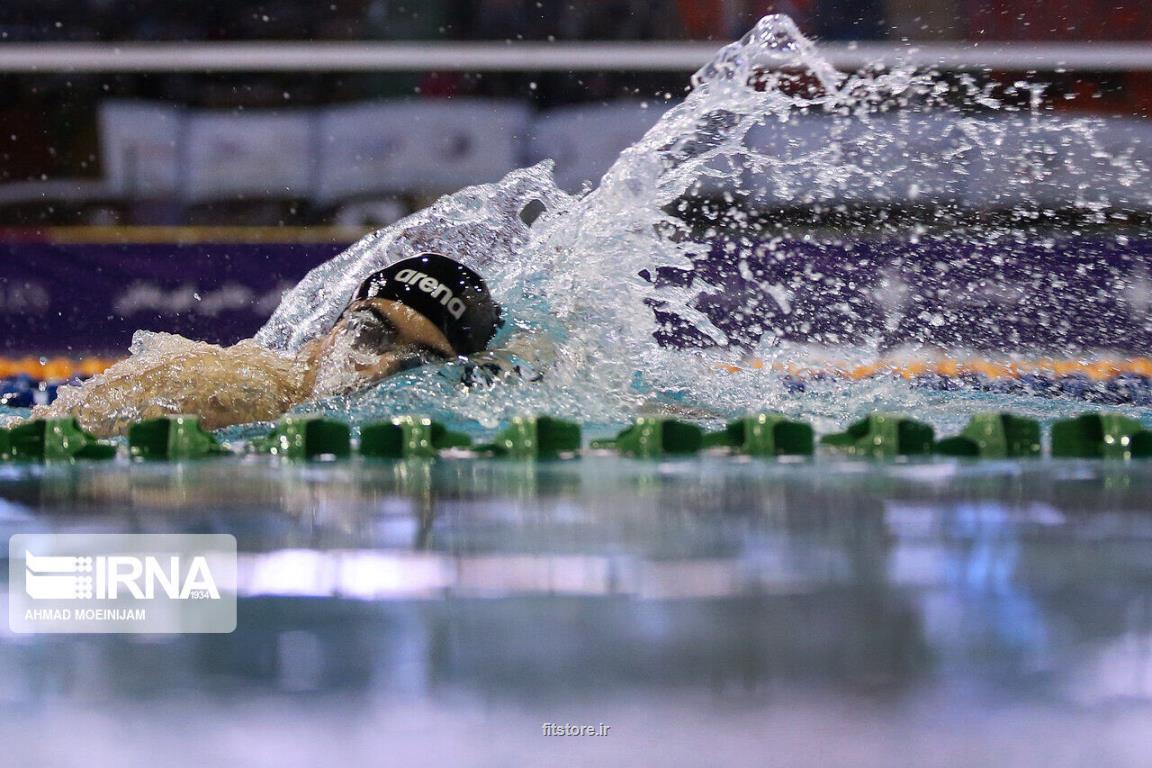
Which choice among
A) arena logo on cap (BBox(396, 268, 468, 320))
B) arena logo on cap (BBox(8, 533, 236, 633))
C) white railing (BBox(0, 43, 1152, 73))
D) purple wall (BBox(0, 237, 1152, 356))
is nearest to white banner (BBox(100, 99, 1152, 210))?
white railing (BBox(0, 43, 1152, 73))

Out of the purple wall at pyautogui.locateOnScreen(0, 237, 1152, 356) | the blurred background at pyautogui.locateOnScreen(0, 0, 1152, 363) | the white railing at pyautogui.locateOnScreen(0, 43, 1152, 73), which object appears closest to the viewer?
the purple wall at pyautogui.locateOnScreen(0, 237, 1152, 356)

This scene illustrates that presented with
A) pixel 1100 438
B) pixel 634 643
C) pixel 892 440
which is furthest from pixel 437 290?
pixel 634 643

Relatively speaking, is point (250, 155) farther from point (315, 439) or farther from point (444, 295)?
point (315, 439)

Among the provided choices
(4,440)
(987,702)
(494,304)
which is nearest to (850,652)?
(987,702)

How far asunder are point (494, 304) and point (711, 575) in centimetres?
199

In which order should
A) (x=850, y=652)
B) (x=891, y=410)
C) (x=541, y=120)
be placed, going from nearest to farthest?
(x=850, y=652) < (x=891, y=410) < (x=541, y=120)

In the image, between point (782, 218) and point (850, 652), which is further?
point (782, 218)

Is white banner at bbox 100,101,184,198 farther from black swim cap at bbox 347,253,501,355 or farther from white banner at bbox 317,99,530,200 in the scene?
black swim cap at bbox 347,253,501,355

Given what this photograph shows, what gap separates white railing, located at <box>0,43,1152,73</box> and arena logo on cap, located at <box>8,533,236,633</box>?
528 cm

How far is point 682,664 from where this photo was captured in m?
0.90

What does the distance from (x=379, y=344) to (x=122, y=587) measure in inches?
68.8

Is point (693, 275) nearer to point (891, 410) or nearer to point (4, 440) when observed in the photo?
point (891, 410)

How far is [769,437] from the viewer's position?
7.54 feet

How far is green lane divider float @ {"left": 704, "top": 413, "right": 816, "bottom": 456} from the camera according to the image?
88.9 inches
